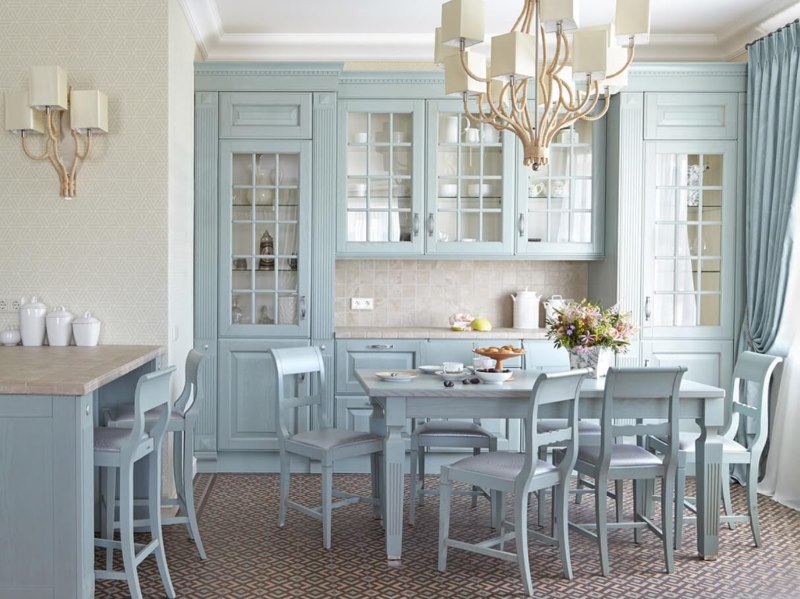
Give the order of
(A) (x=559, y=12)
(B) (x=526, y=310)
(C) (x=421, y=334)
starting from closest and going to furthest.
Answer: (A) (x=559, y=12)
(C) (x=421, y=334)
(B) (x=526, y=310)

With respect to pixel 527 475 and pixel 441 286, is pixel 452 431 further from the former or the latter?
pixel 441 286

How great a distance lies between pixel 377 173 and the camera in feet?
17.5

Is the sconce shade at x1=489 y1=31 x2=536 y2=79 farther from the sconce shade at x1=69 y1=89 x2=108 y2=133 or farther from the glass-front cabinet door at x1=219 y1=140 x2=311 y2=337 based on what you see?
the glass-front cabinet door at x1=219 y1=140 x2=311 y2=337

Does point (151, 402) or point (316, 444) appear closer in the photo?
point (151, 402)

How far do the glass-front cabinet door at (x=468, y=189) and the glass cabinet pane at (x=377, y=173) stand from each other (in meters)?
0.19

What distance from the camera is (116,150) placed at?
4.18 meters

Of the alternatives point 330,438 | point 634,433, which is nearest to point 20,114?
point 330,438

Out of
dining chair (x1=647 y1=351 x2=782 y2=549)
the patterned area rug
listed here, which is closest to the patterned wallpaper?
the patterned area rug

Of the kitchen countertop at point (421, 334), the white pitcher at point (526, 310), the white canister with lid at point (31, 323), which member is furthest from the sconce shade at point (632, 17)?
the white canister with lid at point (31, 323)

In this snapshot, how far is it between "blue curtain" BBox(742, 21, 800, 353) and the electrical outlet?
2.52 m

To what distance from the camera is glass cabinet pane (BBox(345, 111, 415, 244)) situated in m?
5.33

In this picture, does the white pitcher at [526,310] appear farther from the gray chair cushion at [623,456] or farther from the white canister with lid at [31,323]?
the white canister with lid at [31,323]

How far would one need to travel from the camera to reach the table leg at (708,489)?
362 cm

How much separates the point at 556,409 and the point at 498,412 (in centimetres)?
26
